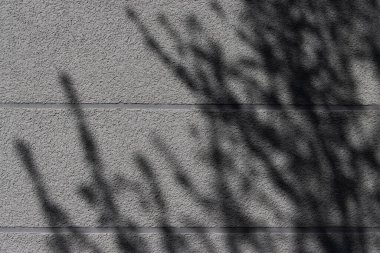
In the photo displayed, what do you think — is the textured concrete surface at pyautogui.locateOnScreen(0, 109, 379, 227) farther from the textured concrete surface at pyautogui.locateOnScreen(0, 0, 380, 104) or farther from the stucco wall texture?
the textured concrete surface at pyautogui.locateOnScreen(0, 0, 380, 104)

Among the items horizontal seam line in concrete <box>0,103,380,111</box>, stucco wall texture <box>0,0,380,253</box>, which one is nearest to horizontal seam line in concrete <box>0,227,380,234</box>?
stucco wall texture <box>0,0,380,253</box>

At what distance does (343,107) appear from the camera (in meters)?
3.20

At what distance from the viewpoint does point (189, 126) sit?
3205 millimetres

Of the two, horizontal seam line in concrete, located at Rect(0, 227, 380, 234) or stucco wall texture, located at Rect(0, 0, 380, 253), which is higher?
stucco wall texture, located at Rect(0, 0, 380, 253)

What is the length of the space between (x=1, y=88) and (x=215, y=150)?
137 centimetres

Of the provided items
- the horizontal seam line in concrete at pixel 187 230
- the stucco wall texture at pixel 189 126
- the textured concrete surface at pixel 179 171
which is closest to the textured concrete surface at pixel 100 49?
the stucco wall texture at pixel 189 126

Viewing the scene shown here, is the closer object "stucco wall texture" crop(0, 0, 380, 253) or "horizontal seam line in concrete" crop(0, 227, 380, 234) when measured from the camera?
"stucco wall texture" crop(0, 0, 380, 253)

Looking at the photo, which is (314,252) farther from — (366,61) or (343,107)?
(366,61)

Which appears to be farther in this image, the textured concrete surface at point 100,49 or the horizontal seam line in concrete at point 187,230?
the horizontal seam line in concrete at point 187,230

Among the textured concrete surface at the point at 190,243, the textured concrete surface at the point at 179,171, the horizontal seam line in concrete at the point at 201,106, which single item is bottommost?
the textured concrete surface at the point at 190,243

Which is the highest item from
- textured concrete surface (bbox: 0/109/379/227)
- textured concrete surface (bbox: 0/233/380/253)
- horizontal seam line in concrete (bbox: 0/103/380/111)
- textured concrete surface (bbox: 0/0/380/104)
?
textured concrete surface (bbox: 0/0/380/104)

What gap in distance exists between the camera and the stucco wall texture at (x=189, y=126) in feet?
10.3

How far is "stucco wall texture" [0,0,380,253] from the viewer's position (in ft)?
10.3

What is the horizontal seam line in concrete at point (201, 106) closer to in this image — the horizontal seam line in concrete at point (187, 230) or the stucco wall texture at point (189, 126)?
the stucco wall texture at point (189, 126)
